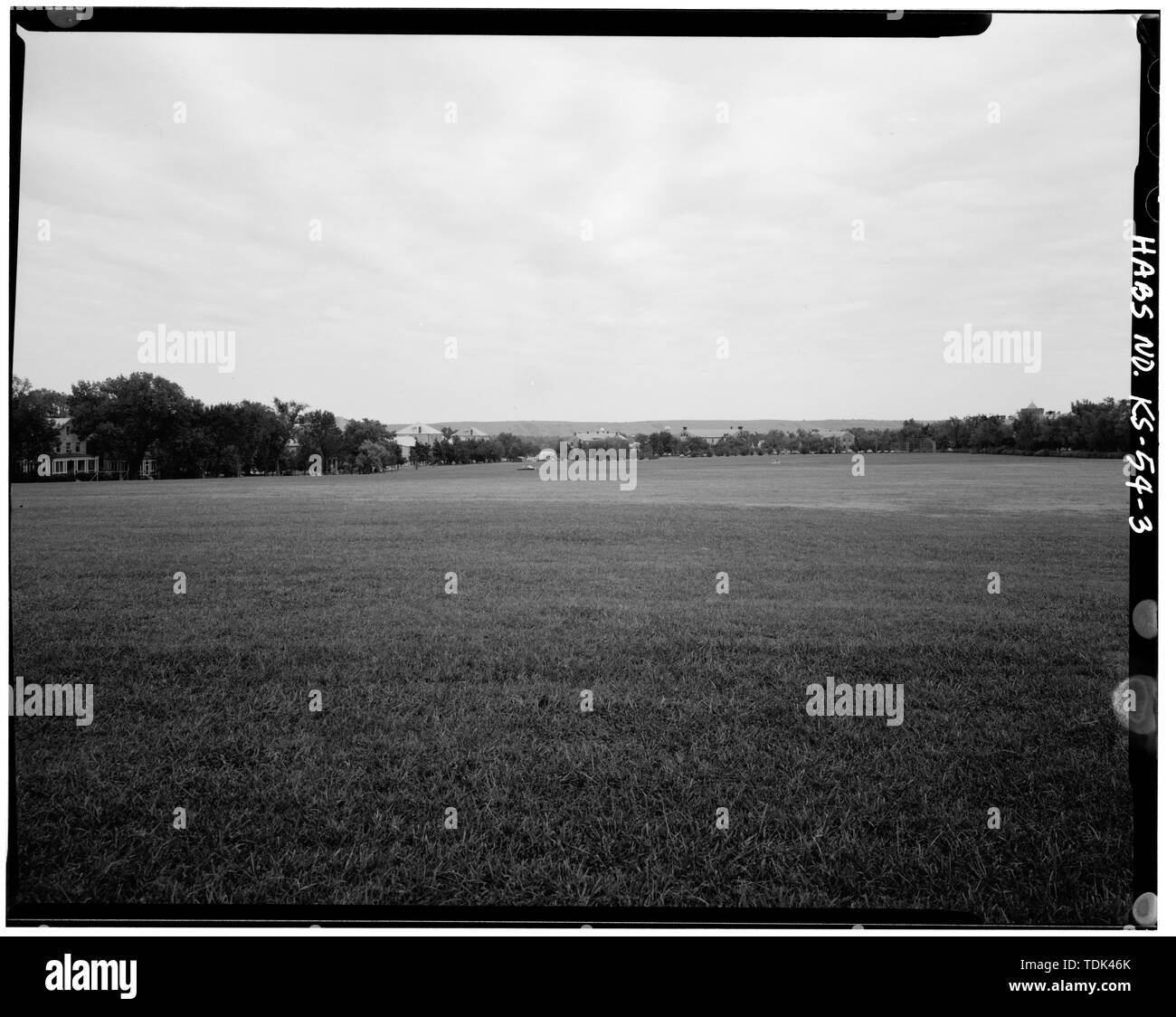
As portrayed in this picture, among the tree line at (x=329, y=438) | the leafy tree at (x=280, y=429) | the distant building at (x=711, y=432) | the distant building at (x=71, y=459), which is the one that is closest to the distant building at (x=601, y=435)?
the tree line at (x=329, y=438)

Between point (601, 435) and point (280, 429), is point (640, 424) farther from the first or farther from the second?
point (280, 429)

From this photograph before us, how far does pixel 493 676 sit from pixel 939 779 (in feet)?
7.68

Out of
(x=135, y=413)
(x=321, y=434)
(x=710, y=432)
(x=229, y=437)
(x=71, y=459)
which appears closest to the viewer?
(x=71, y=459)

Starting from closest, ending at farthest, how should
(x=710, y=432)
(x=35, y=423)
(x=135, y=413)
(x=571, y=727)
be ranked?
(x=571, y=727)
(x=35, y=423)
(x=135, y=413)
(x=710, y=432)

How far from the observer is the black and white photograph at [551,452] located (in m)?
2.19

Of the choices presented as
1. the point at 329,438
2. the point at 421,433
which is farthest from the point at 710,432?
the point at 329,438

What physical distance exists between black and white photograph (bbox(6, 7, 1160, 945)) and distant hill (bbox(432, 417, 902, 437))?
0.07 metres

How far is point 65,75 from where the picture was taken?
8.43ft

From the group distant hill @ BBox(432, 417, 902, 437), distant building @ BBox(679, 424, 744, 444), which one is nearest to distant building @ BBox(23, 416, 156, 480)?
distant hill @ BBox(432, 417, 902, 437)

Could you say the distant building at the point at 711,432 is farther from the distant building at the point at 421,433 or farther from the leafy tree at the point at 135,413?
the leafy tree at the point at 135,413

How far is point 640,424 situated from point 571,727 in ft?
8.90

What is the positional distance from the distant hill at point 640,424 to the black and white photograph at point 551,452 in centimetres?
7

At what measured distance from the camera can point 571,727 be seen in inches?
122

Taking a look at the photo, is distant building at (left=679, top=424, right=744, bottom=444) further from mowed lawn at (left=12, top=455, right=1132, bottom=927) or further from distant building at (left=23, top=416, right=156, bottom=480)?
distant building at (left=23, top=416, right=156, bottom=480)
